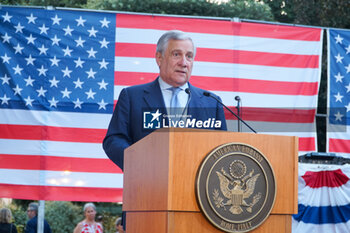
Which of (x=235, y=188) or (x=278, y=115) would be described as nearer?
(x=235, y=188)

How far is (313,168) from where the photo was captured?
21.7 ft

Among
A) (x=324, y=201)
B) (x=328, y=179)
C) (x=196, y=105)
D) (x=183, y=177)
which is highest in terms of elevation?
(x=196, y=105)

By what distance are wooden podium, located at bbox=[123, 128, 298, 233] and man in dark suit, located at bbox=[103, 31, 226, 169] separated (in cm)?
78

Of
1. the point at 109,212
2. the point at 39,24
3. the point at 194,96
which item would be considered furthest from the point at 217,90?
the point at 109,212

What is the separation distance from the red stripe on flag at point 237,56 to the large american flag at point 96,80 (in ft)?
0.04

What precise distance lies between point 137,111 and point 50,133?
3.39 metres

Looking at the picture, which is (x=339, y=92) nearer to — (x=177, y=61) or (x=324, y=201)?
(x=324, y=201)

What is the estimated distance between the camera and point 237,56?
7035 mm

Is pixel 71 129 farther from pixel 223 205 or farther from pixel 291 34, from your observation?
pixel 223 205

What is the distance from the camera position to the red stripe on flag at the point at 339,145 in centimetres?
710

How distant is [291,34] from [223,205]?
17.6 ft

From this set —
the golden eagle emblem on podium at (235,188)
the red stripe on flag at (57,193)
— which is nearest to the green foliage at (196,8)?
the red stripe on flag at (57,193)

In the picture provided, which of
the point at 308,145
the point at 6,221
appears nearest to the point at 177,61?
the point at 308,145

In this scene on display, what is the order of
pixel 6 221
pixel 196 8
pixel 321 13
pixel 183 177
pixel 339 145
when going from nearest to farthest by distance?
pixel 183 177, pixel 339 145, pixel 6 221, pixel 196 8, pixel 321 13
